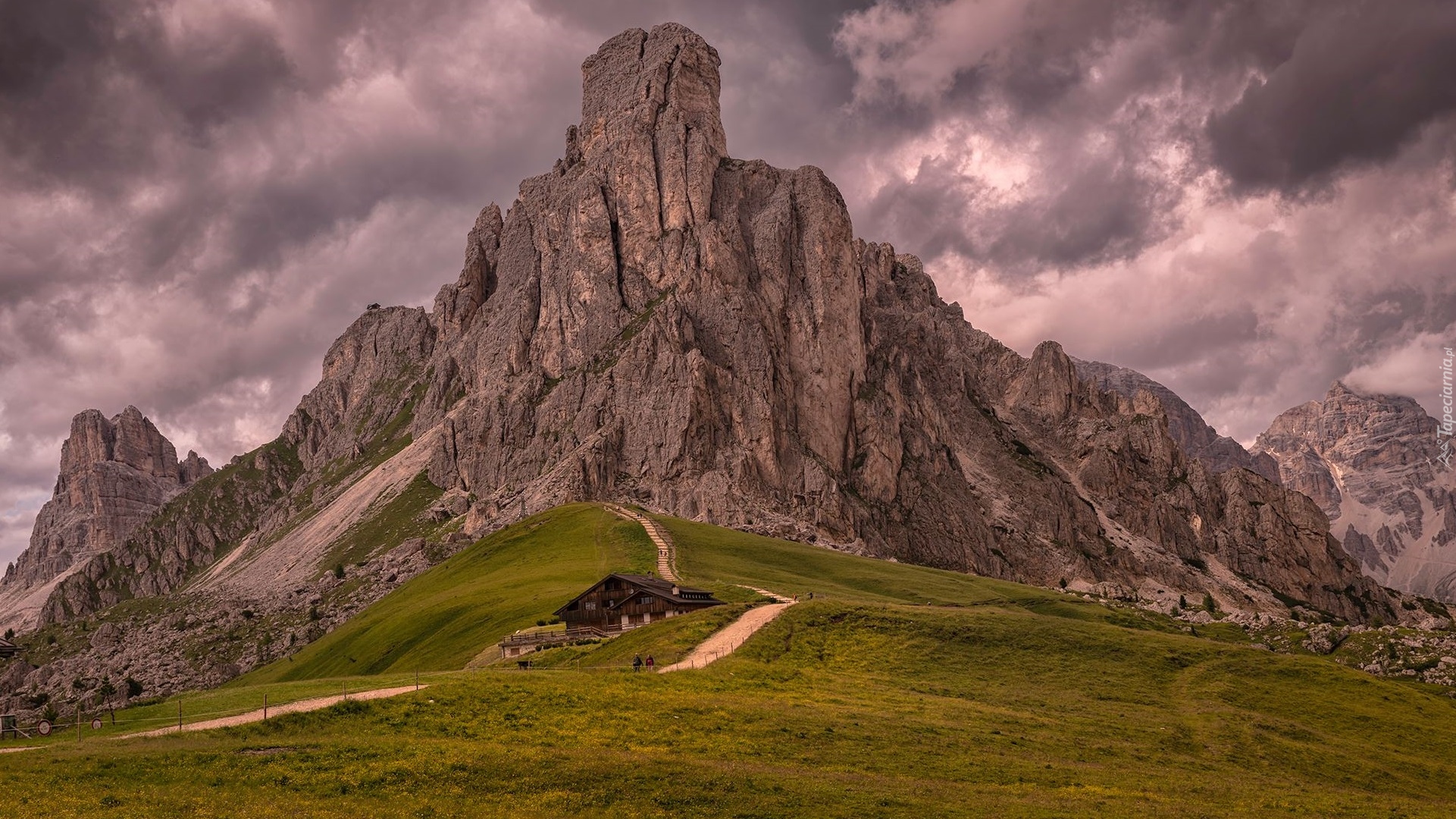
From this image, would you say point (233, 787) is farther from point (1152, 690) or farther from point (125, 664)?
point (125, 664)

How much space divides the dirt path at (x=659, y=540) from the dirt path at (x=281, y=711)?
180 ft

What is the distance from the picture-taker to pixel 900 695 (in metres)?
54.2

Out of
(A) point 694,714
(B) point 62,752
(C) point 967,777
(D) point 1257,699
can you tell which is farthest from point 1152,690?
(B) point 62,752

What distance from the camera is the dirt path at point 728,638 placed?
5850cm

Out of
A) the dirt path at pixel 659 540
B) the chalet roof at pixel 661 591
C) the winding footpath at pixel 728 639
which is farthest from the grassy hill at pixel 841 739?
the dirt path at pixel 659 540

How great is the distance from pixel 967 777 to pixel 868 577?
266 ft

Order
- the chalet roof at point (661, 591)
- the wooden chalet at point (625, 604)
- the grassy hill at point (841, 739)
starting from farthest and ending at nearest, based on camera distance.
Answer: the chalet roof at point (661, 591)
the wooden chalet at point (625, 604)
the grassy hill at point (841, 739)

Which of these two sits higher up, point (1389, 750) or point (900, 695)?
point (900, 695)

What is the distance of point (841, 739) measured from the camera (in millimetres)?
42844

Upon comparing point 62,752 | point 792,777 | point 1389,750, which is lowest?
point 1389,750

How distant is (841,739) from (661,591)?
43.5 m

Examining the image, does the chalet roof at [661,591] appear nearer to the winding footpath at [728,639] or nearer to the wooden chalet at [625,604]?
the wooden chalet at [625,604]

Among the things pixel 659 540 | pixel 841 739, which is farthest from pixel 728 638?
pixel 659 540

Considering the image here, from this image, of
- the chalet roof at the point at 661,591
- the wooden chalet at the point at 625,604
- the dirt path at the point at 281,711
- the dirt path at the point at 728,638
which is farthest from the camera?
the chalet roof at the point at 661,591
